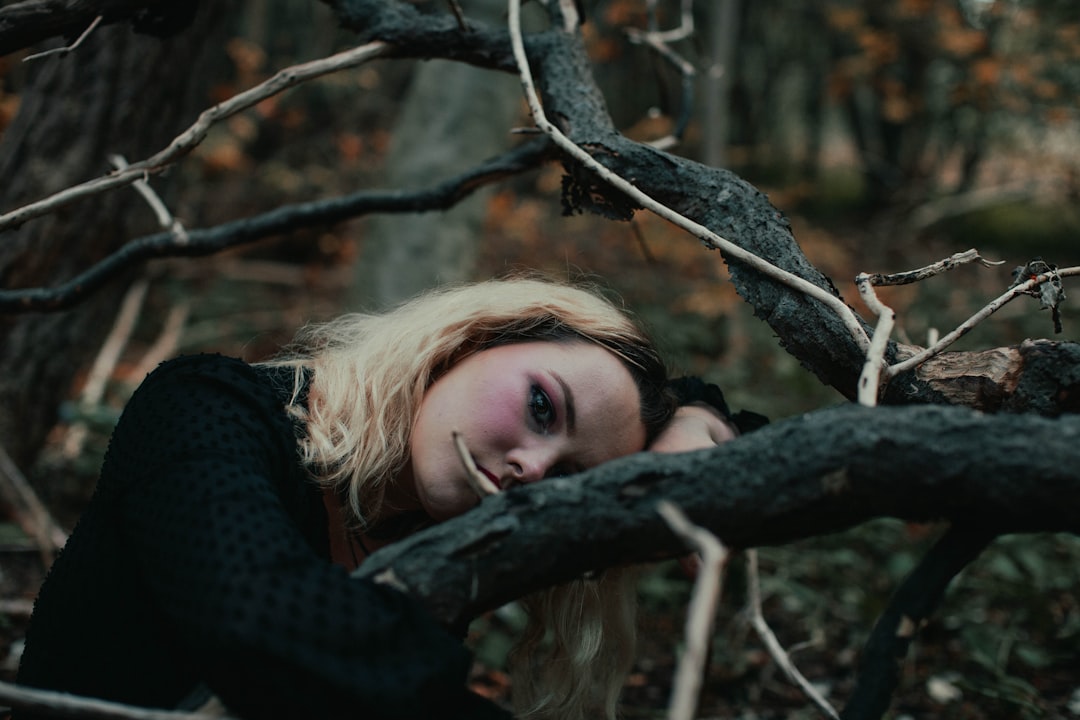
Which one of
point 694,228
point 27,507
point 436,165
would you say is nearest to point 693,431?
point 694,228

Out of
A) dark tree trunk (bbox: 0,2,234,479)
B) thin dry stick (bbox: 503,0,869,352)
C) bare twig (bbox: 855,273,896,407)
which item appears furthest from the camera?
dark tree trunk (bbox: 0,2,234,479)

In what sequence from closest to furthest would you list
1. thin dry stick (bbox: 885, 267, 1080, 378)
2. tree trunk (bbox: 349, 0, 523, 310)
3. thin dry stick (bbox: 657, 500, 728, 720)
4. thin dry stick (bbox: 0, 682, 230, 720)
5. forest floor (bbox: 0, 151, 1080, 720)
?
thin dry stick (bbox: 657, 500, 728, 720), thin dry stick (bbox: 0, 682, 230, 720), thin dry stick (bbox: 885, 267, 1080, 378), forest floor (bbox: 0, 151, 1080, 720), tree trunk (bbox: 349, 0, 523, 310)

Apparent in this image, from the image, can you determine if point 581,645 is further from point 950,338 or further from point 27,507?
point 27,507

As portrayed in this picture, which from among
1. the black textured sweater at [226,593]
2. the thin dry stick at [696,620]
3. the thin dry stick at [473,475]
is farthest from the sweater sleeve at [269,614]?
the thin dry stick at [696,620]

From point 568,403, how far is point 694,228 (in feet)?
1.09

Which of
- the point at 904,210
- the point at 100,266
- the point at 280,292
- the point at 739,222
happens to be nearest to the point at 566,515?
the point at 739,222

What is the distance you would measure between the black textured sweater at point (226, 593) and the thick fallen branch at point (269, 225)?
2.34 ft

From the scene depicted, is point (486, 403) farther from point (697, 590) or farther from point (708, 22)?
point (708, 22)

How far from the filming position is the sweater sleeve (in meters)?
0.84

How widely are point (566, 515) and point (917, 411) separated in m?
0.37

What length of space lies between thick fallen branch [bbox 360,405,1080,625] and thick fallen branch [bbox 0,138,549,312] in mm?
1041

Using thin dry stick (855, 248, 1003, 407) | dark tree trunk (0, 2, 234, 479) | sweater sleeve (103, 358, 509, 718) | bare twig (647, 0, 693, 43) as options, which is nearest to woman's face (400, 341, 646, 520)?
sweater sleeve (103, 358, 509, 718)

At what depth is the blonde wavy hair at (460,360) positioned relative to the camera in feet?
4.70

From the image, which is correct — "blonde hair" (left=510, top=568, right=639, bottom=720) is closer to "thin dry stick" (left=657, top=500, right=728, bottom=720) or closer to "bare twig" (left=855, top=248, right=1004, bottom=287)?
"bare twig" (left=855, top=248, right=1004, bottom=287)
